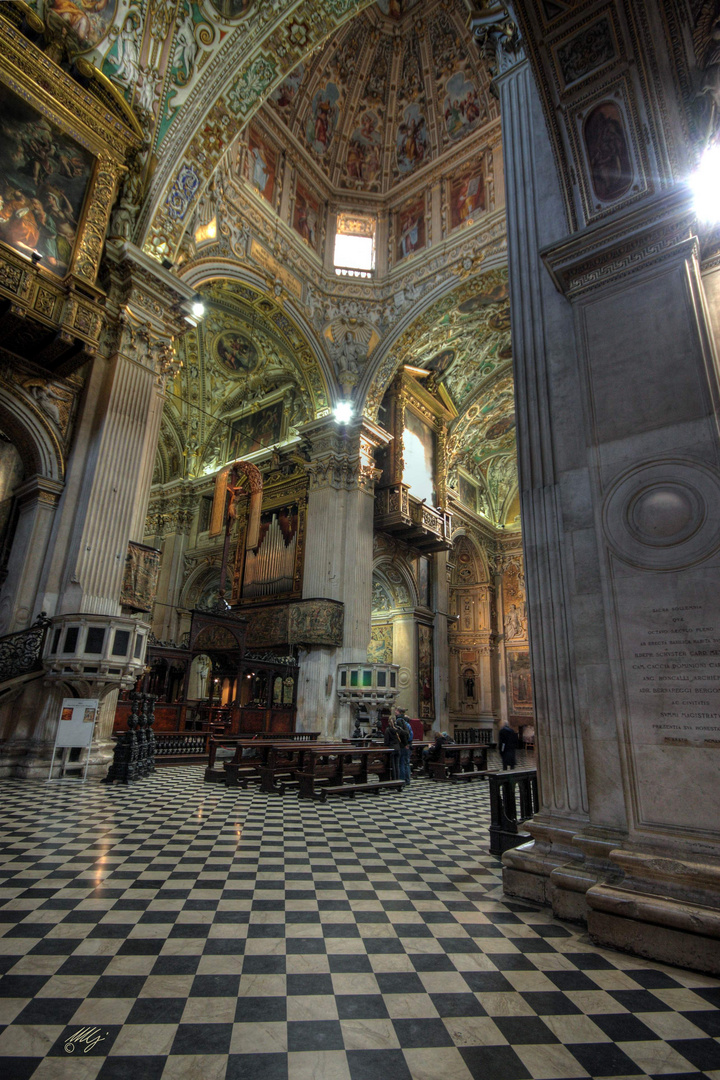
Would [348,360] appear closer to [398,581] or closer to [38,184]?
[398,581]

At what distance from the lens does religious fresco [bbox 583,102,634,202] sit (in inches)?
177

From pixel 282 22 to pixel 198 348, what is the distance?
9448 mm

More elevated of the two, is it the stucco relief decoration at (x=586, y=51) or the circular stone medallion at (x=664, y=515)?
the stucco relief decoration at (x=586, y=51)

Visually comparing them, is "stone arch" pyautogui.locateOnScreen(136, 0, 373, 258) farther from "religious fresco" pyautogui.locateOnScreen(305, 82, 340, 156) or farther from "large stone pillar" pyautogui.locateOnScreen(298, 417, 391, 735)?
"large stone pillar" pyautogui.locateOnScreen(298, 417, 391, 735)

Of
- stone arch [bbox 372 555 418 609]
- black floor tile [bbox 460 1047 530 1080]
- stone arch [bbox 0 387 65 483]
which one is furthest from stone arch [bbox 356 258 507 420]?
black floor tile [bbox 460 1047 530 1080]

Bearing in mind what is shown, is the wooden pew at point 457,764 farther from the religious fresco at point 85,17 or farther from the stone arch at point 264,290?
the religious fresco at point 85,17

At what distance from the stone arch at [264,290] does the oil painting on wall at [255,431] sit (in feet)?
9.79

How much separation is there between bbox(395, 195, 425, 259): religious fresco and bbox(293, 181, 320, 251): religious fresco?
2691 millimetres

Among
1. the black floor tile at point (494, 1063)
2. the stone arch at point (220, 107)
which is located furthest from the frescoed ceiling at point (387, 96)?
the black floor tile at point (494, 1063)

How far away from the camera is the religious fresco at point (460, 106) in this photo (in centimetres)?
1666

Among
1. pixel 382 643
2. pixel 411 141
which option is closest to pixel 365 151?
pixel 411 141

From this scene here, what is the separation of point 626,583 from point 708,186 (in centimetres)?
330

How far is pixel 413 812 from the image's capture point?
23.5ft

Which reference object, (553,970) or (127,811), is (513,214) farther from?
(127,811)
